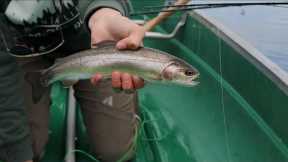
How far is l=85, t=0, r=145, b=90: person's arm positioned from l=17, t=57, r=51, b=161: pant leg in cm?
24

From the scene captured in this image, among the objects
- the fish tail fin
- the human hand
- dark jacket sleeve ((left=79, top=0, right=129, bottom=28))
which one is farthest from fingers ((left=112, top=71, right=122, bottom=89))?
dark jacket sleeve ((left=79, top=0, right=129, bottom=28))

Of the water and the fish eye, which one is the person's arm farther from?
the water

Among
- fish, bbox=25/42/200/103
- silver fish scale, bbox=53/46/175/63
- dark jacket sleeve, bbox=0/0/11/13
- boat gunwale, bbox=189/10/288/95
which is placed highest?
dark jacket sleeve, bbox=0/0/11/13

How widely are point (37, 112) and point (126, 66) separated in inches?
26.9

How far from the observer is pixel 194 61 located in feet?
7.24

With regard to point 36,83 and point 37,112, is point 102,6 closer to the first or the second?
point 36,83

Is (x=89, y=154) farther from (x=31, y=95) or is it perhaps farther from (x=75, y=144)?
(x=31, y=95)

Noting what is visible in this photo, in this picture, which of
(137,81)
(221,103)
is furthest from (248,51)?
(137,81)

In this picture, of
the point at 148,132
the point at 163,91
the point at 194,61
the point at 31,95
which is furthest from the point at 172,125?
the point at 31,95

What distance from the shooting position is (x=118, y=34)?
4.50 ft

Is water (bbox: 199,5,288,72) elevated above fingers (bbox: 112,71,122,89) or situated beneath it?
situated beneath

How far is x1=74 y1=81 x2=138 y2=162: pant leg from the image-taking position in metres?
1.66

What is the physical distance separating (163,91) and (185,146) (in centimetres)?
47

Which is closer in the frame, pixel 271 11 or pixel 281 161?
pixel 281 161
